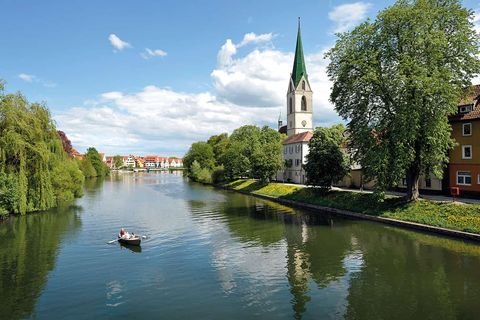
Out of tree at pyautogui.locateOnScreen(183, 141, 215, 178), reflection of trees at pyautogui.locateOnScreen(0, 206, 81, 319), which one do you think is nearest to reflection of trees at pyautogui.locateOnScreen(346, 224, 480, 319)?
reflection of trees at pyautogui.locateOnScreen(0, 206, 81, 319)

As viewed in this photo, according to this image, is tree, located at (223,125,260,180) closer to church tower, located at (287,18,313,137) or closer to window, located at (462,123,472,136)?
church tower, located at (287,18,313,137)

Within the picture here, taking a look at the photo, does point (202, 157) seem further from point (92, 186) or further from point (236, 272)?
point (236, 272)

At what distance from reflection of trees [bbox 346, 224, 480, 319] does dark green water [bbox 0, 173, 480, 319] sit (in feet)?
0.18

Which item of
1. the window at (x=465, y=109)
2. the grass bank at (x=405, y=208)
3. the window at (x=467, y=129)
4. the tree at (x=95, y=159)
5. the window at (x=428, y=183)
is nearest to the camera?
the grass bank at (x=405, y=208)

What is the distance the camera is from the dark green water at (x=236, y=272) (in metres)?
17.8

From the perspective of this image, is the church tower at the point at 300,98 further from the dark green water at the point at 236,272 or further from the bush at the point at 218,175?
the dark green water at the point at 236,272

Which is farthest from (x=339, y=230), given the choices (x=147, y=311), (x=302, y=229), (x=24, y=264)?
(x=24, y=264)

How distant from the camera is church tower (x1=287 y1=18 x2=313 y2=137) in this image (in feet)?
355

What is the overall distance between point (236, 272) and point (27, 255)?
609 inches

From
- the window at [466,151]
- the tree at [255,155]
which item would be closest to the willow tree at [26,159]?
the tree at [255,155]

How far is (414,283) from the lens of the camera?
838 inches

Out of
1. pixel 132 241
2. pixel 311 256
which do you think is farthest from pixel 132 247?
pixel 311 256

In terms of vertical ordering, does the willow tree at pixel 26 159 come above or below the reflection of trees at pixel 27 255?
above

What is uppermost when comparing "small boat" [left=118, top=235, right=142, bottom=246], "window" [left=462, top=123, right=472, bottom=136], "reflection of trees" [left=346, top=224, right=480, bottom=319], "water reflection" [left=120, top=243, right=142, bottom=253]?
"window" [left=462, top=123, right=472, bottom=136]
